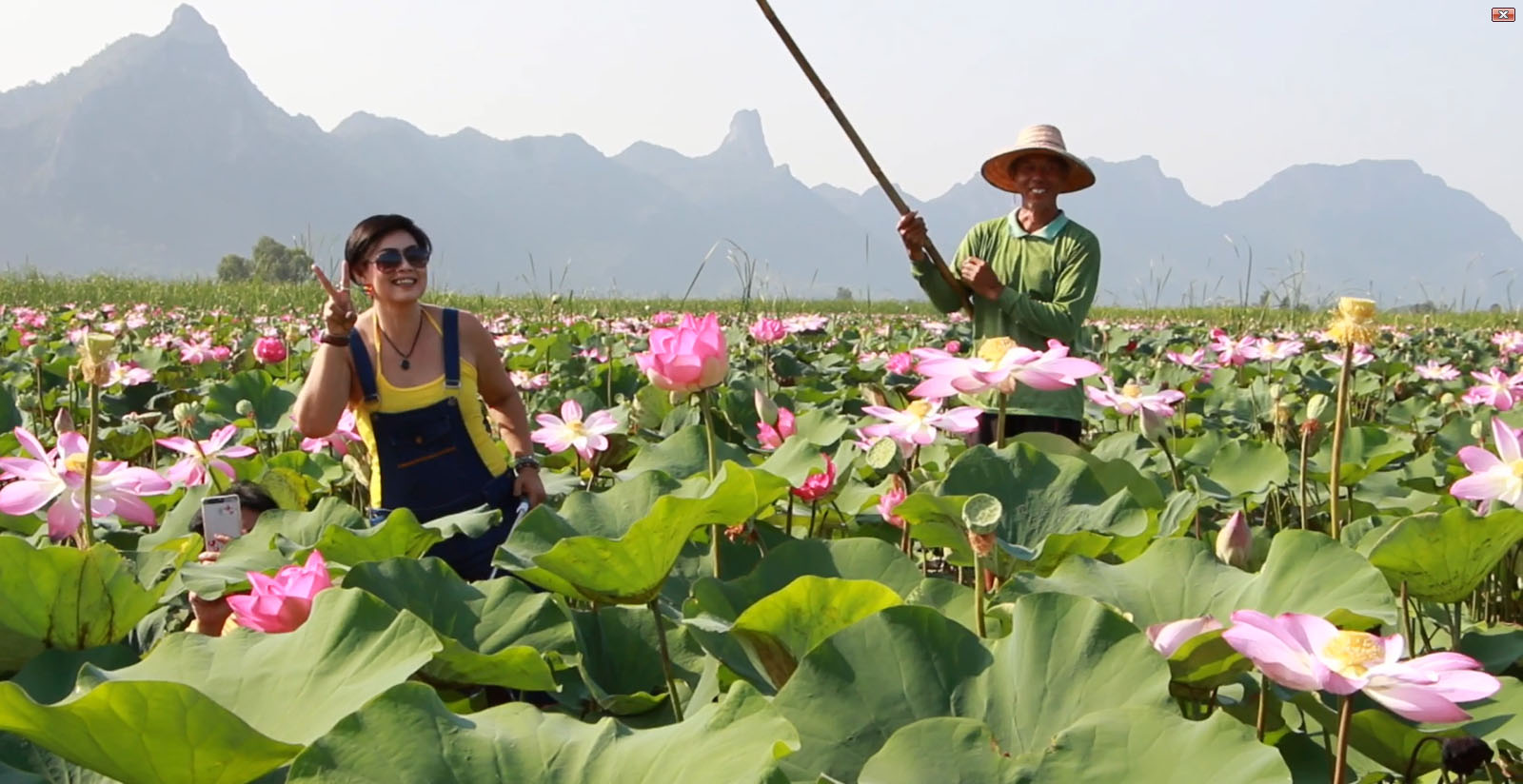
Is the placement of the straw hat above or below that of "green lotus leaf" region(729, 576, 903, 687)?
above

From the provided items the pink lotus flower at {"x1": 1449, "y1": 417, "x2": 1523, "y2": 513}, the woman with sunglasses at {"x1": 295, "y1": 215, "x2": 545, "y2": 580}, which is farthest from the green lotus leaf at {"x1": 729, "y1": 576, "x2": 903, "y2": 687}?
the woman with sunglasses at {"x1": 295, "y1": 215, "x2": 545, "y2": 580}

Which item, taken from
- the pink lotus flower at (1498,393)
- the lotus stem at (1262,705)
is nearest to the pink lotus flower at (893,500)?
the lotus stem at (1262,705)

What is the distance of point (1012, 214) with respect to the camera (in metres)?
2.91

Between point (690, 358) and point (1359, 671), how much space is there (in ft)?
3.03

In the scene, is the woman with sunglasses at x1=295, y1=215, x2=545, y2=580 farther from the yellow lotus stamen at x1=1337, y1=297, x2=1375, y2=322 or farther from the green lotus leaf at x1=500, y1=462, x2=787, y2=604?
the yellow lotus stamen at x1=1337, y1=297, x2=1375, y2=322

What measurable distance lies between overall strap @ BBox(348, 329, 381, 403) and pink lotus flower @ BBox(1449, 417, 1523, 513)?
1.63 meters

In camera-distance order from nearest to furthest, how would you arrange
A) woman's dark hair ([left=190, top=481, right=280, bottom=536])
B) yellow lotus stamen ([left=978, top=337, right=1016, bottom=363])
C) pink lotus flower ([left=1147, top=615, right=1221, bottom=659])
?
pink lotus flower ([left=1147, top=615, right=1221, bottom=659])
yellow lotus stamen ([left=978, top=337, right=1016, bottom=363])
woman's dark hair ([left=190, top=481, right=280, bottom=536])

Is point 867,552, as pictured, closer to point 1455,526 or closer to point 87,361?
point 1455,526

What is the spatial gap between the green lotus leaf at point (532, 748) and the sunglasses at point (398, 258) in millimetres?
1416

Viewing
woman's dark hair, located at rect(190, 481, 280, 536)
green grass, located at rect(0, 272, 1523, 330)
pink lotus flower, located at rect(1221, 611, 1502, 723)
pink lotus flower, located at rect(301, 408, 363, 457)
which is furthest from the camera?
green grass, located at rect(0, 272, 1523, 330)

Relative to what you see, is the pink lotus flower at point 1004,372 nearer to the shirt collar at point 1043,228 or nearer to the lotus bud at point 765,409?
the lotus bud at point 765,409

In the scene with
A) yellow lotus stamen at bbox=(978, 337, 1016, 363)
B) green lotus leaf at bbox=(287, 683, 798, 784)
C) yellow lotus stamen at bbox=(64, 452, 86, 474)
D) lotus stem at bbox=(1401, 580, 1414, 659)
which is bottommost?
lotus stem at bbox=(1401, 580, 1414, 659)

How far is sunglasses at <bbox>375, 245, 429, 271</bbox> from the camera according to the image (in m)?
2.02

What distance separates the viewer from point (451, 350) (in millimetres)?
2088
